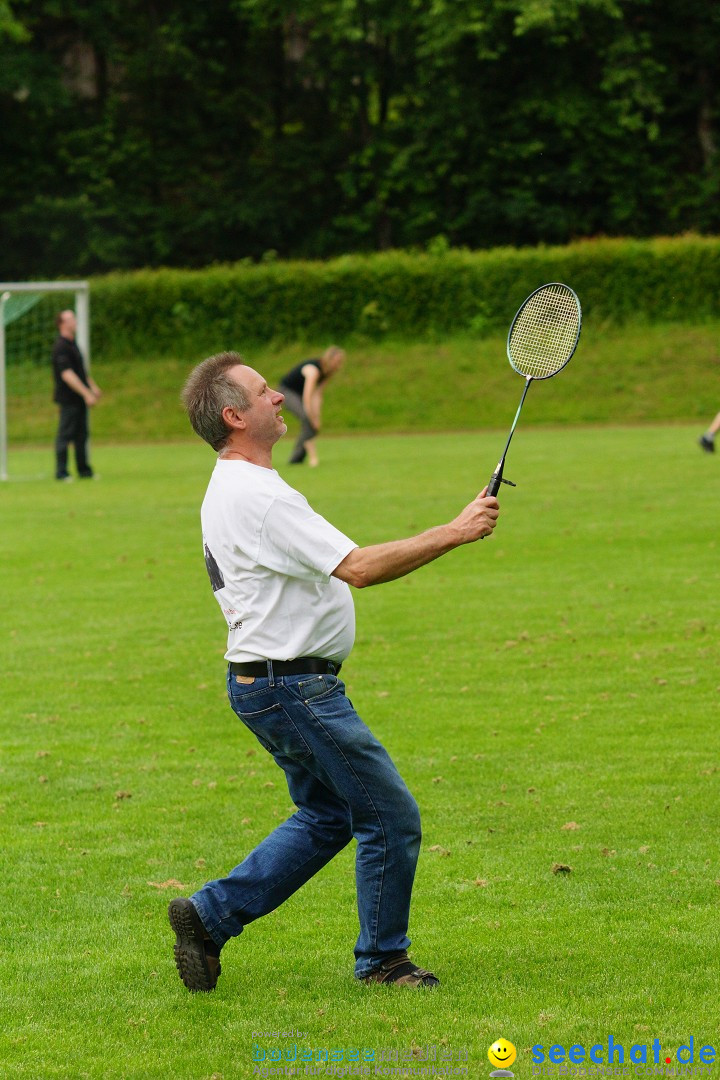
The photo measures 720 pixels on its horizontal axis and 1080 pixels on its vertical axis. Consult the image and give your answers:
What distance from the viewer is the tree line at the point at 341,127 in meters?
48.6

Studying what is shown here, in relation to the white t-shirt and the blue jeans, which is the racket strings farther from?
the blue jeans

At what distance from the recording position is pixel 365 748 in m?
4.64

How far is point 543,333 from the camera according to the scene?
618cm

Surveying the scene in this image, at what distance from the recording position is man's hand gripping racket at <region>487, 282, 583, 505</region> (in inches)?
237

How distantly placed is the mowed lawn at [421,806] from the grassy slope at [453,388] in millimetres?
20685

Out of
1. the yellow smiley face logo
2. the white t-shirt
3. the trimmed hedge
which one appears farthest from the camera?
the trimmed hedge

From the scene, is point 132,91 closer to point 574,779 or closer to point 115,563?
point 115,563

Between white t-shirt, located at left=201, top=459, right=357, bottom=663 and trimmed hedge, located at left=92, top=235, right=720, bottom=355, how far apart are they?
116ft

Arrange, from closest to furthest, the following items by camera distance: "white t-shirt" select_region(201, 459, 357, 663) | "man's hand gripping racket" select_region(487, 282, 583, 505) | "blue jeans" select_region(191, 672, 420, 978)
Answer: "white t-shirt" select_region(201, 459, 357, 663), "blue jeans" select_region(191, 672, 420, 978), "man's hand gripping racket" select_region(487, 282, 583, 505)

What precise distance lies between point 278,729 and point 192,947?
0.86 m

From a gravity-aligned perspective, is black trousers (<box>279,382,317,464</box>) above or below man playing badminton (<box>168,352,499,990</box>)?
below

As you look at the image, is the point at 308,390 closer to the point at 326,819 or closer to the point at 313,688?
the point at 326,819

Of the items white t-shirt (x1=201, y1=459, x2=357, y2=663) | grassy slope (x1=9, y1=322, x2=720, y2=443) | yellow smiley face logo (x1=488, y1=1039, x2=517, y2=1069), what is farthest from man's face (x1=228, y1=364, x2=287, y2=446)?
grassy slope (x1=9, y1=322, x2=720, y2=443)

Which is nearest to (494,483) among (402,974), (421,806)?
(402,974)
